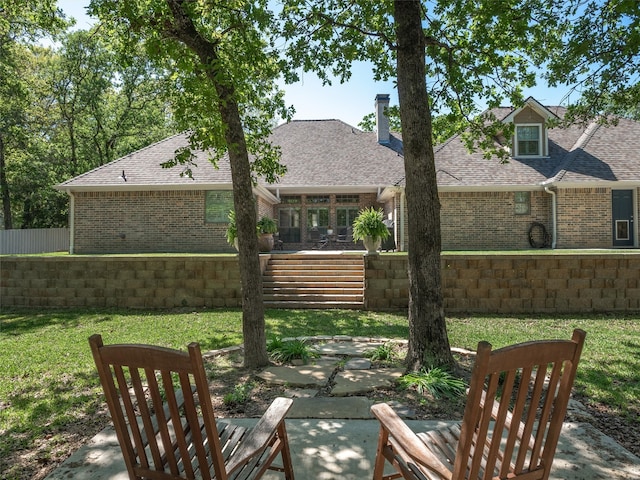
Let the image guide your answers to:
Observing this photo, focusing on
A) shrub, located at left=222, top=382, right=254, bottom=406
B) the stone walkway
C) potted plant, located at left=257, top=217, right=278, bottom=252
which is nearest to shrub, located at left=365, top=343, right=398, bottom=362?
the stone walkway

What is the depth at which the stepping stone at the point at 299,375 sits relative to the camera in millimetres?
4520

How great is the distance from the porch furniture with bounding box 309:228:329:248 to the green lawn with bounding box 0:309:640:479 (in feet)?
31.9

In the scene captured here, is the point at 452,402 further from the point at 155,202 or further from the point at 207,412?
the point at 155,202

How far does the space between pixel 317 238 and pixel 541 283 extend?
37.4 ft

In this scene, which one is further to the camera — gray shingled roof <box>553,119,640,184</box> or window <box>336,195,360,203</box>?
window <box>336,195,360,203</box>

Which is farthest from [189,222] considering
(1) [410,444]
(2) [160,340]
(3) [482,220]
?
(1) [410,444]

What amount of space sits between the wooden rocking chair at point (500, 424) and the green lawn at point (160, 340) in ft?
8.31

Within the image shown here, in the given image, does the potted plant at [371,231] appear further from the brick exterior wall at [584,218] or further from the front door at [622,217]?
the front door at [622,217]

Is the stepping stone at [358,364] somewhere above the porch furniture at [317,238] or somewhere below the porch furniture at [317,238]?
→ below

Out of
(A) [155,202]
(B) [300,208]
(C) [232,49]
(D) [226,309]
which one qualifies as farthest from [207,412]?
(B) [300,208]

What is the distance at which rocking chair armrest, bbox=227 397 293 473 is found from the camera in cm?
193

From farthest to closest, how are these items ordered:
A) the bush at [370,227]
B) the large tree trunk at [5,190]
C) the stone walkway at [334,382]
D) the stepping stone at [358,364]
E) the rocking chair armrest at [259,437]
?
the large tree trunk at [5,190], the bush at [370,227], the stepping stone at [358,364], the stone walkway at [334,382], the rocking chair armrest at [259,437]

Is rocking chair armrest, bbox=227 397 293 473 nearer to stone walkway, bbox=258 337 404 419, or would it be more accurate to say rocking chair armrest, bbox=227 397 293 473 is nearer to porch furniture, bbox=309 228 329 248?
stone walkway, bbox=258 337 404 419

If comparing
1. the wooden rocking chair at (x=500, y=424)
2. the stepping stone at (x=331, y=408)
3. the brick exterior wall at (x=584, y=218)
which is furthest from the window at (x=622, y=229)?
the wooden rocking chair at (x=500, y=424)
